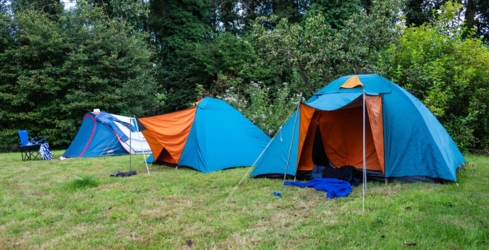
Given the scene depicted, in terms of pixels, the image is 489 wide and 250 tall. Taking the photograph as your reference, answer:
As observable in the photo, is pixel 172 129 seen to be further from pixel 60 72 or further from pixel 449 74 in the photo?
pixel 60 72

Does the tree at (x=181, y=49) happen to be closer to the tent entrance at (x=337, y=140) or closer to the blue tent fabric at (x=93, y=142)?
the blue tent fabric at (x=93, y=142)

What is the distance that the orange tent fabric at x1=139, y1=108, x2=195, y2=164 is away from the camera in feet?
23.5

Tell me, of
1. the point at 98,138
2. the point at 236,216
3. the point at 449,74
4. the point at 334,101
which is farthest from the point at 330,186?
the point at 98,138

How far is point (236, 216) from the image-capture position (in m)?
3.79

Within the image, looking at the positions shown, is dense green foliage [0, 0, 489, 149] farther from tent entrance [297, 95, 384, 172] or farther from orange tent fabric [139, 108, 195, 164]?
tent entrance [297, 95, 384, 172]

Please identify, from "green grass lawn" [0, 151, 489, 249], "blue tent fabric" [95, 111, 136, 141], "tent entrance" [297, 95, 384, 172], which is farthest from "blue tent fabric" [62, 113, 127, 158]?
"tent entrance" [297, 95, 384, 172]

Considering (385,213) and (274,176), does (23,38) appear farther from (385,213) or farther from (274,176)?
(385,213)

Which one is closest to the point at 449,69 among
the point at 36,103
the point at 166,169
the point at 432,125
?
the point at 432,125

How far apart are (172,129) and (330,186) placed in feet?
12.4

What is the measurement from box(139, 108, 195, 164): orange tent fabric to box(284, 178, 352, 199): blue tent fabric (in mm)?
2807

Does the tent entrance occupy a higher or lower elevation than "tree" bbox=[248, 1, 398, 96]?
lower

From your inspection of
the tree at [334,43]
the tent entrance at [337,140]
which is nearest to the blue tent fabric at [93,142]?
the tree at [334,43]

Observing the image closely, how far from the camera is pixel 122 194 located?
4879mm

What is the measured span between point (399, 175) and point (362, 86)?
146cm
